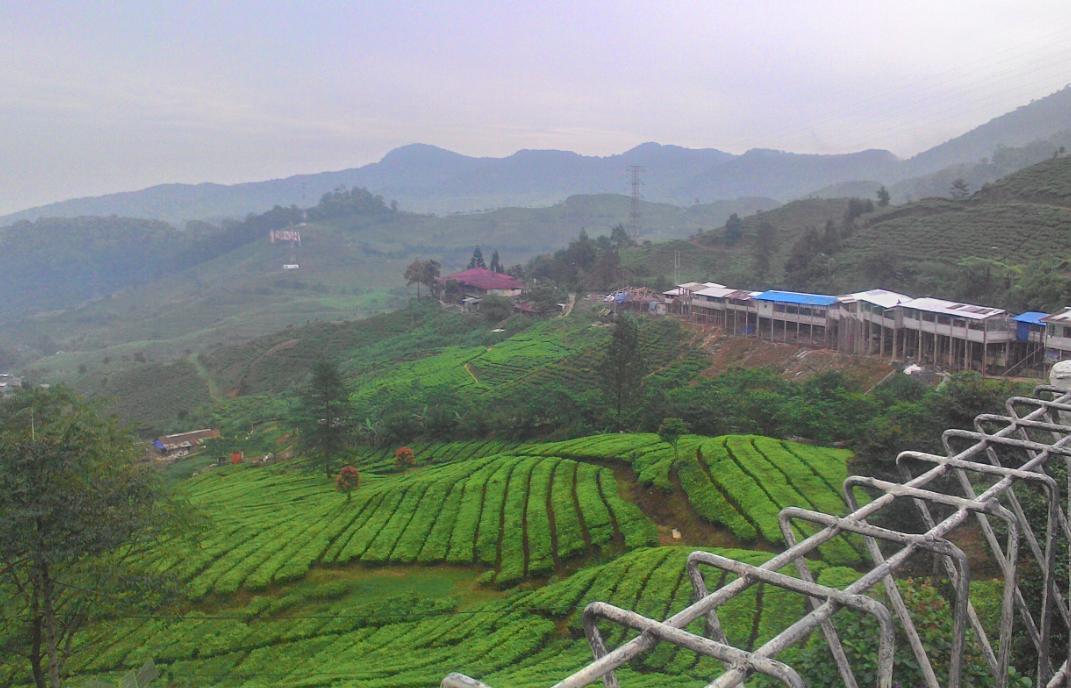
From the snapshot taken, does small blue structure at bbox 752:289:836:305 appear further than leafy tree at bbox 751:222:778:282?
No

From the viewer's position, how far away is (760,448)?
22500 millimetres

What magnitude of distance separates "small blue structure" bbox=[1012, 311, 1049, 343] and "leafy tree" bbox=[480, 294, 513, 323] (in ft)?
153

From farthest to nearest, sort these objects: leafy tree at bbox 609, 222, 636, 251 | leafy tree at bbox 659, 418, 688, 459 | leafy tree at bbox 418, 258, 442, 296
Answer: leafy tree at bbox 609, 222, 636, 251 < leafy tree at bbox 418, 258, 442, 296 < leafy tree at bbox 659, 418, 688, 459

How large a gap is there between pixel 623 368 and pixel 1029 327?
1688 centimetres

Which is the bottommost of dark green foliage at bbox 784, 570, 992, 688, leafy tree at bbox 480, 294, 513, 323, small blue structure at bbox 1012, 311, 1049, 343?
leafy tree at bbox 480, 294, 513, 323

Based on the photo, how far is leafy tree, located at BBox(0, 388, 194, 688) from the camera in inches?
417

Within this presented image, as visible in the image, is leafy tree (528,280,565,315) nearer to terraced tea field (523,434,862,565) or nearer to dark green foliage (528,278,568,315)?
dark green foliage (528,278,568,315)

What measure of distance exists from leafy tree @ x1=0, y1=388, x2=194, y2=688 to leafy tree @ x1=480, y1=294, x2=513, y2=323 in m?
54.9

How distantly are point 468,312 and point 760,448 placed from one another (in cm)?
5298

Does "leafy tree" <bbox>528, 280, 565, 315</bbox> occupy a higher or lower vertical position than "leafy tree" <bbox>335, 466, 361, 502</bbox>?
higher

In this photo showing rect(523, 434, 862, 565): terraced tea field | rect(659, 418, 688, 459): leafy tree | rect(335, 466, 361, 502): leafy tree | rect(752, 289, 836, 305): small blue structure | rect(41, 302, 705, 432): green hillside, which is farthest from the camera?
rect(41, 302, 705, 432): green hillside

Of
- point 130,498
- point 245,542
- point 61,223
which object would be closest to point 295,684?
point 130,498

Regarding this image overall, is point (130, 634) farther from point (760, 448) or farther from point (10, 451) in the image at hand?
point (760, 448)

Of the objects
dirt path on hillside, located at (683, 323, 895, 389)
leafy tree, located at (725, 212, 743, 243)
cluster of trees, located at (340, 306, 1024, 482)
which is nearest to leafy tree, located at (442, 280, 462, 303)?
leafy tree, located at (725, 212, 743, 243)
